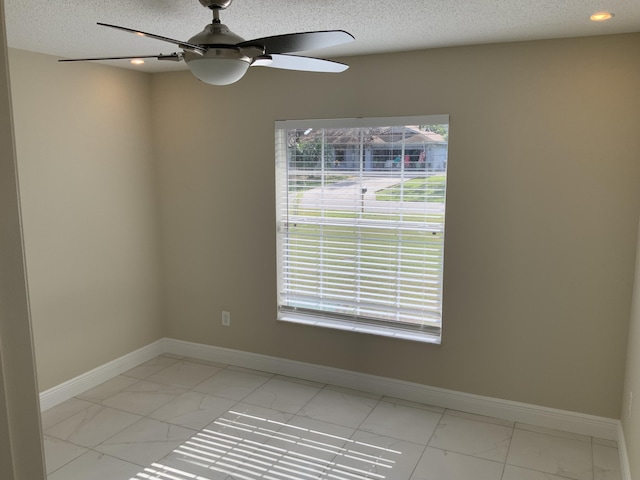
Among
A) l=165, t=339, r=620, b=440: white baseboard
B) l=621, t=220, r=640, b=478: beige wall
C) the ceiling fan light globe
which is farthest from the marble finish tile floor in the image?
the ceiling fan light globe

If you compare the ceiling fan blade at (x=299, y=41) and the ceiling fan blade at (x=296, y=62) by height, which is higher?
the ceiling fan blade at (x=296, y=62)

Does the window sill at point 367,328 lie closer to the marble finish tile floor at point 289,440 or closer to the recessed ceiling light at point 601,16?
the marble finish tile floor at point 289,440

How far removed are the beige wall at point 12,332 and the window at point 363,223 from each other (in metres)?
2.90

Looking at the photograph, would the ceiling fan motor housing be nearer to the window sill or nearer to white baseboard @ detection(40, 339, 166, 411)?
the window sill

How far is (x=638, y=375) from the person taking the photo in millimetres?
2477

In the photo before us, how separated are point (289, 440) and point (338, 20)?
2.34 metres

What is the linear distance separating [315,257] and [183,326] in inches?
54.5

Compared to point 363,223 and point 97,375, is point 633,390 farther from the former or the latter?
point 97,375

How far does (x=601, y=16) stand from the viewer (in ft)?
7.82

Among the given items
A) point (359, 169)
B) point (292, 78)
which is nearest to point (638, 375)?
point (359, 169)

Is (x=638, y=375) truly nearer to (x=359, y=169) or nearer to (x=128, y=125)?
(x=359, y=169)

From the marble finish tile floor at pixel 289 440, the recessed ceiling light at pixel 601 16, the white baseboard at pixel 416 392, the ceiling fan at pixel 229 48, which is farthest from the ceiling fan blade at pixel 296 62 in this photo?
the white baseboard at pixel 416 392

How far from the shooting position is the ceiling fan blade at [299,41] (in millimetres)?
1648

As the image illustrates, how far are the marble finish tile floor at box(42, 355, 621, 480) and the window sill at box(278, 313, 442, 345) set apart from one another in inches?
17.6
